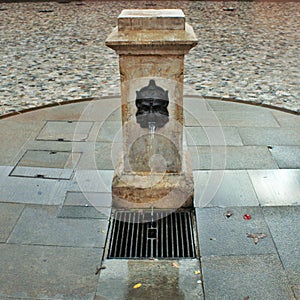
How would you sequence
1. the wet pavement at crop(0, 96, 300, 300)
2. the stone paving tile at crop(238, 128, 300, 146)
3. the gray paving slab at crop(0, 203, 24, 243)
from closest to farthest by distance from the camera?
the wet pavement at crop(0, 96, 300, 300) < the gray paving slab at crop(0, 203, 24, 243) < the stone paving tile at crop(238, 128, 300, 146)

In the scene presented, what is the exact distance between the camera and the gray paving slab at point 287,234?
141 inches

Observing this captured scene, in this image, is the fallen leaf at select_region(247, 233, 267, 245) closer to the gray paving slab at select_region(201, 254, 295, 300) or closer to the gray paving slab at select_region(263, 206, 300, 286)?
the gray paving slab at select_region(263, 206, 300, 286)

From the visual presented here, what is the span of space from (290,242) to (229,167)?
145 centimetres

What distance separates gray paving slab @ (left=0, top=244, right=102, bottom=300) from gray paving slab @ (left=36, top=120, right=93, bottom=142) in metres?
2.30

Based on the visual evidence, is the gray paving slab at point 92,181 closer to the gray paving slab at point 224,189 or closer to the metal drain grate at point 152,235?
the metal drain grate at point 152,235

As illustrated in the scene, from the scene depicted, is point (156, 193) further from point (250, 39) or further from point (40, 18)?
point (40, 18)

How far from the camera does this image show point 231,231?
13.3ft

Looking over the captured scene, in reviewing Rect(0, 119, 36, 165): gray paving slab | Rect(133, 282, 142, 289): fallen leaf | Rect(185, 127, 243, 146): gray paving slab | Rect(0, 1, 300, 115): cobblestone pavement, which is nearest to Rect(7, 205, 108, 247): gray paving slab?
Rect(133, 282, 142, 289): fallen leaf

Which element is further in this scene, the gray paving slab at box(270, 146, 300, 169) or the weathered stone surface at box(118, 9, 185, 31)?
the gray paving slab at box(270, 146, 300, 169)


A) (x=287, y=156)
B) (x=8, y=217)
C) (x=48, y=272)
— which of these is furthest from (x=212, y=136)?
(x=48, y=272)

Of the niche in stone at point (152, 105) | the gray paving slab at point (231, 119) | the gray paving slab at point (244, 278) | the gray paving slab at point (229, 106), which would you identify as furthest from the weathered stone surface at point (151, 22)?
the gray paving slab at point (229, 106)

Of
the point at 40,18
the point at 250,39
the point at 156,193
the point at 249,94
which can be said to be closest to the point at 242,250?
the point at 156,193

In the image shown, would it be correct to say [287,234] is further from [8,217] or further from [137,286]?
[8,217]

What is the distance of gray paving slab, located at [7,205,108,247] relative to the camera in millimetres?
3924
